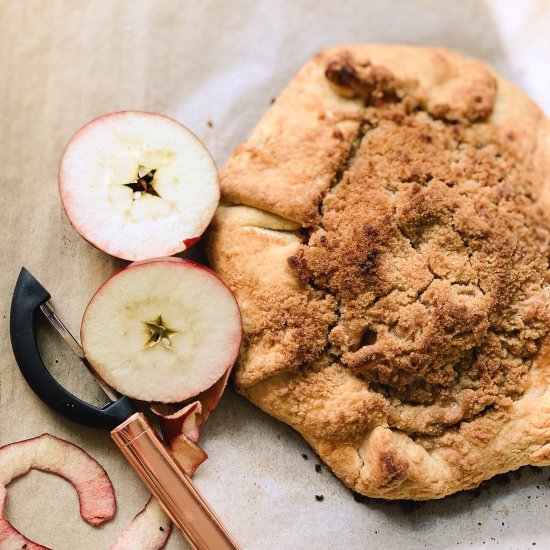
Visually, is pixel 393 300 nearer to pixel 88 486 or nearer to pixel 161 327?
pixel 161 327

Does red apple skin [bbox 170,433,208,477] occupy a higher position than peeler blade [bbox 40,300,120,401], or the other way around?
peeler blade [bbox 40,300,120,401]

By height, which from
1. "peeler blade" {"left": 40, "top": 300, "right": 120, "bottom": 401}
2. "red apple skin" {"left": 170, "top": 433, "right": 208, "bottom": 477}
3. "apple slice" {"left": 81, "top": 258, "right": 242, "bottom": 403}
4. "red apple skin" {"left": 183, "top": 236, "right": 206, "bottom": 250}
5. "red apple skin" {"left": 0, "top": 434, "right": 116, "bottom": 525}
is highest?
"red apple skin" {"left": 183, "top": 236, "right": 206, "bottom": 250}

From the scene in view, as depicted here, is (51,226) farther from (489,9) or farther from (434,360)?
(489,9)

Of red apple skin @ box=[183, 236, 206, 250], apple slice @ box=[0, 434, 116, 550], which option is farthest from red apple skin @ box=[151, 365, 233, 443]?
red apple skin @ box=[183, 236, 206, 250]

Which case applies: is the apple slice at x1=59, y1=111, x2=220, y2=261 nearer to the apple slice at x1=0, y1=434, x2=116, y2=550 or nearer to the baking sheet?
the baking sheet

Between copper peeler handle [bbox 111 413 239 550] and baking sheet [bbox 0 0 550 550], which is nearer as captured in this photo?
copper peeler handle [bbox 111 413 239 550]

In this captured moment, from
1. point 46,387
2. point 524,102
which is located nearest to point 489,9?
point 524,102
